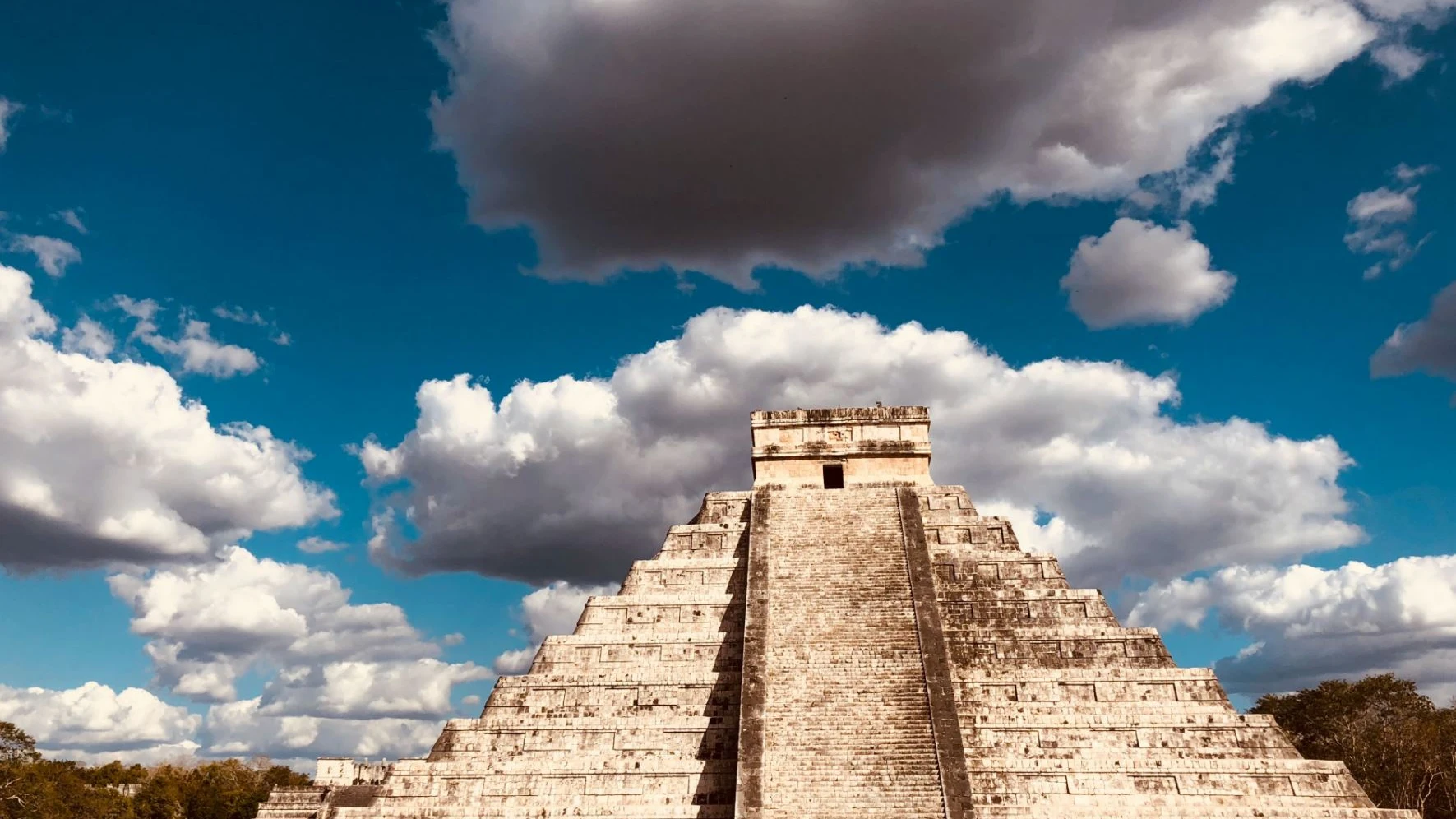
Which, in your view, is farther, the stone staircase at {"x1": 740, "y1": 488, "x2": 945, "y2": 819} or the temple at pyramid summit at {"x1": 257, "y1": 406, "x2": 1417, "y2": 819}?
the temple at pyramid summit at {"x1": 257, "y1": 406, "x2": 1417, "y2": 819}

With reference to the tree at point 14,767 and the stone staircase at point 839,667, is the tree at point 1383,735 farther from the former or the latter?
the tree at point 14,767

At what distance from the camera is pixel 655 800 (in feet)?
49.5

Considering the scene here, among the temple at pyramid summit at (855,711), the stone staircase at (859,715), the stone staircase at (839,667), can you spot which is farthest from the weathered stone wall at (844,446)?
the stone staircase at (859,715)

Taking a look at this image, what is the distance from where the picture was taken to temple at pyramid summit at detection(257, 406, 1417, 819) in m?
14.3

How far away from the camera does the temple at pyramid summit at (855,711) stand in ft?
47.0

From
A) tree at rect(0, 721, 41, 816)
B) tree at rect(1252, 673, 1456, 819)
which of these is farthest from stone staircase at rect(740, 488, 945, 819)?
tree at rect(0, 721, 41, 816)

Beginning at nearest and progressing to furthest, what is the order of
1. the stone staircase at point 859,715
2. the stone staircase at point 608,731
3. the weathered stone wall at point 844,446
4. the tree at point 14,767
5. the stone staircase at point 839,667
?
1. the stone staircase at point 839,667
2. the stone staircase at point 859,715
3. the stone staircase at point 608,731
4. the weathered stone wall at point 844,446
5. the tree at point 14,767

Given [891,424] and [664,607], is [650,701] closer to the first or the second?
[664,607]

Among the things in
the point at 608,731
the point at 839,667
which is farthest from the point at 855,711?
the point at 608,731

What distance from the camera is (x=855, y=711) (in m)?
15.0

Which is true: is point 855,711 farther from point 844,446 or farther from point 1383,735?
point 1383,735

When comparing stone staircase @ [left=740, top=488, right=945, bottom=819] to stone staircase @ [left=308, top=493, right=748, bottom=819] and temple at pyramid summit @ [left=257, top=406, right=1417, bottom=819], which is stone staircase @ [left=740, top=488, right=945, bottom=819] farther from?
stone staircase @ [left=308, top=493, right=748, bottom=819]

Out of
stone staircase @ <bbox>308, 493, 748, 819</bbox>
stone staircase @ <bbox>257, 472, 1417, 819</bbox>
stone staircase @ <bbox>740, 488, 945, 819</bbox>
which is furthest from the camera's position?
stone staircase @ <bbox>308, 493, 748, 819</bbox>

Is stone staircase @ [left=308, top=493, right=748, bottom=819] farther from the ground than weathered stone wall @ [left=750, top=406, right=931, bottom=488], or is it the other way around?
weathered stone wall @ [left=750, top=406, right=931, bottom=488]
